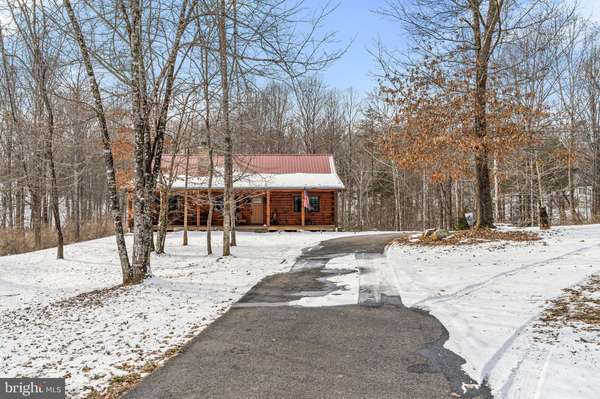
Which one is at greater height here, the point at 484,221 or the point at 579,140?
the point at 579,140

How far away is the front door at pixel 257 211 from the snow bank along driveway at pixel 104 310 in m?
10.4

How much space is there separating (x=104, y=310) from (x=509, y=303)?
6.42 metres

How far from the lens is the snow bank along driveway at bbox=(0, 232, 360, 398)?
4785mm

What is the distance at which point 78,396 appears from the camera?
3.90 metres

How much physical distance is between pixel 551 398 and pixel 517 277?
15.6 ft

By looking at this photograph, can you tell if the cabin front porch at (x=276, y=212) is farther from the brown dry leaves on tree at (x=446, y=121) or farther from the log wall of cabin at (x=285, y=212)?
the brown dry leaves on tree at (x=446, y=121)

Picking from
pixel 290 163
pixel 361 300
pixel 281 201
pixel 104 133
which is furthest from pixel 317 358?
pixel 290 163

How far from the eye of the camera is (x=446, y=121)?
1314 cm

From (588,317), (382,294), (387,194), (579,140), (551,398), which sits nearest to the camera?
(551,398)

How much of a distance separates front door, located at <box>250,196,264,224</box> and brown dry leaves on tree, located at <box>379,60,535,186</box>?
12.7 m

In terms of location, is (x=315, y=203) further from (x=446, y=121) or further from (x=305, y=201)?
(x=446, y=121)

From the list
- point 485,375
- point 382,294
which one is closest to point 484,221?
point 382,294

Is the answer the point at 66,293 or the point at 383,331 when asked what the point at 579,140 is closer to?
the point at 383,331

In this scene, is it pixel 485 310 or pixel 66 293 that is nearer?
pixel 485 310
